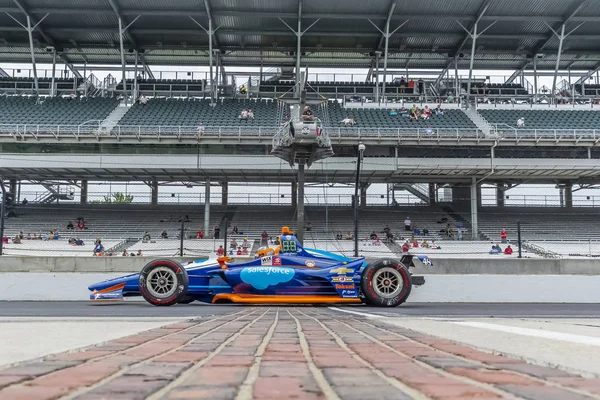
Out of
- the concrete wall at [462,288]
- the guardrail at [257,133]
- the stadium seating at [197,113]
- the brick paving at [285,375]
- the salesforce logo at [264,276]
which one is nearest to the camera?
the brick paving at [285,375]

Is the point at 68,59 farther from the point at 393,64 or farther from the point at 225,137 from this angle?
the point at 393,64

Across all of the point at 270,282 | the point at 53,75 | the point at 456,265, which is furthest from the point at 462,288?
the point at 53,75

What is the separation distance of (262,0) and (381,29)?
23.3 feet

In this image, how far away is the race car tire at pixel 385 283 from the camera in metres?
9.17

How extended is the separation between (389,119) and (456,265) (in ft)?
58.7

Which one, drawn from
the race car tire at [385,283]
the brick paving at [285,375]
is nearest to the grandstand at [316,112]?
the race car tire at [385,283]

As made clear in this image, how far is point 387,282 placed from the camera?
9297 mm

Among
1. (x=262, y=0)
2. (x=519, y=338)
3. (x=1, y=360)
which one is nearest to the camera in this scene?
(x=1, y=360)

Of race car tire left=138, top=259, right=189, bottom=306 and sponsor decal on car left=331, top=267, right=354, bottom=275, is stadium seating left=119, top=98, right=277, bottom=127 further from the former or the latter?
sponsor decal on car left=331, top=267, right=354, bottom=275

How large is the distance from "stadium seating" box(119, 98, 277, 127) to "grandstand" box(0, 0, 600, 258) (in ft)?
0.56

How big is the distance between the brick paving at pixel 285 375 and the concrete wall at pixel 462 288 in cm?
942

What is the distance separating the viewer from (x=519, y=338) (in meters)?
3.79

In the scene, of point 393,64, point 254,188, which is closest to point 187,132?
point 254,188

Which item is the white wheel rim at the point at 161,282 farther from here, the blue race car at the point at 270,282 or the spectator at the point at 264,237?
the spectator at the point at 264,237
